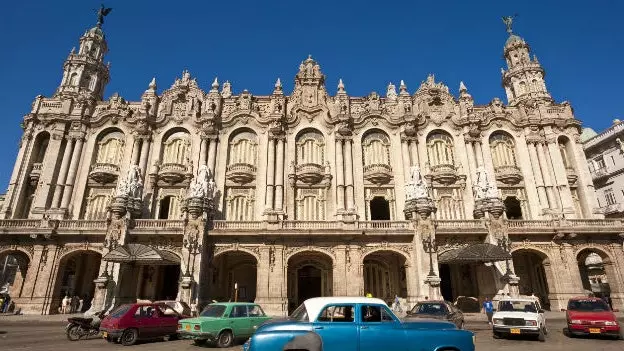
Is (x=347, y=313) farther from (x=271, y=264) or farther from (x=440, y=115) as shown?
(x=440, y=115)

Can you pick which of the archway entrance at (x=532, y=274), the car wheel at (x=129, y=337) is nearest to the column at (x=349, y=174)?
the archway entrance at (x=532, y=274)

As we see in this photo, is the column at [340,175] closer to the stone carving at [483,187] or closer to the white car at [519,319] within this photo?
the stone carving at [483,187]

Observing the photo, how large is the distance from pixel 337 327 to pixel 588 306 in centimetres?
1367

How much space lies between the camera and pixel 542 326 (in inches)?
538

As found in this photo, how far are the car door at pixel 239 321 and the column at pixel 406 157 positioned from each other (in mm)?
20434

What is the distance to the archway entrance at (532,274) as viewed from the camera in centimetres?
2870

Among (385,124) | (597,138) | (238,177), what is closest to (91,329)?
(238,177)

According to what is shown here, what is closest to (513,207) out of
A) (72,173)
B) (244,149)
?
(244,149)

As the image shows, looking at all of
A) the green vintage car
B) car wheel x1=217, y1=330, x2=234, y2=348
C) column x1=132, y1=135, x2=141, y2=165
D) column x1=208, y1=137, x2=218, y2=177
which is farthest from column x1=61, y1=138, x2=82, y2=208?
car wheel x1=217, y1=330, x2=234, y2=348

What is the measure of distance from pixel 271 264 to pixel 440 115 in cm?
2020

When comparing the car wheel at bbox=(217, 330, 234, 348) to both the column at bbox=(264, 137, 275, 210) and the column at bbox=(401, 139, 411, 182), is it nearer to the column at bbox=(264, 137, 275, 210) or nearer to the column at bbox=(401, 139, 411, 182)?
the column at bbox=(264, 137, 275, 210)

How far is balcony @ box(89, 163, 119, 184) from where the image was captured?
30.0m

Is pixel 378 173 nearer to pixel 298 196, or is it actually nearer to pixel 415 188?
pixel 415 188

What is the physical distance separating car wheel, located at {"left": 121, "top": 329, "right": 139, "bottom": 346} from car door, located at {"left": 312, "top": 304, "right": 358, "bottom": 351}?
9.46m
